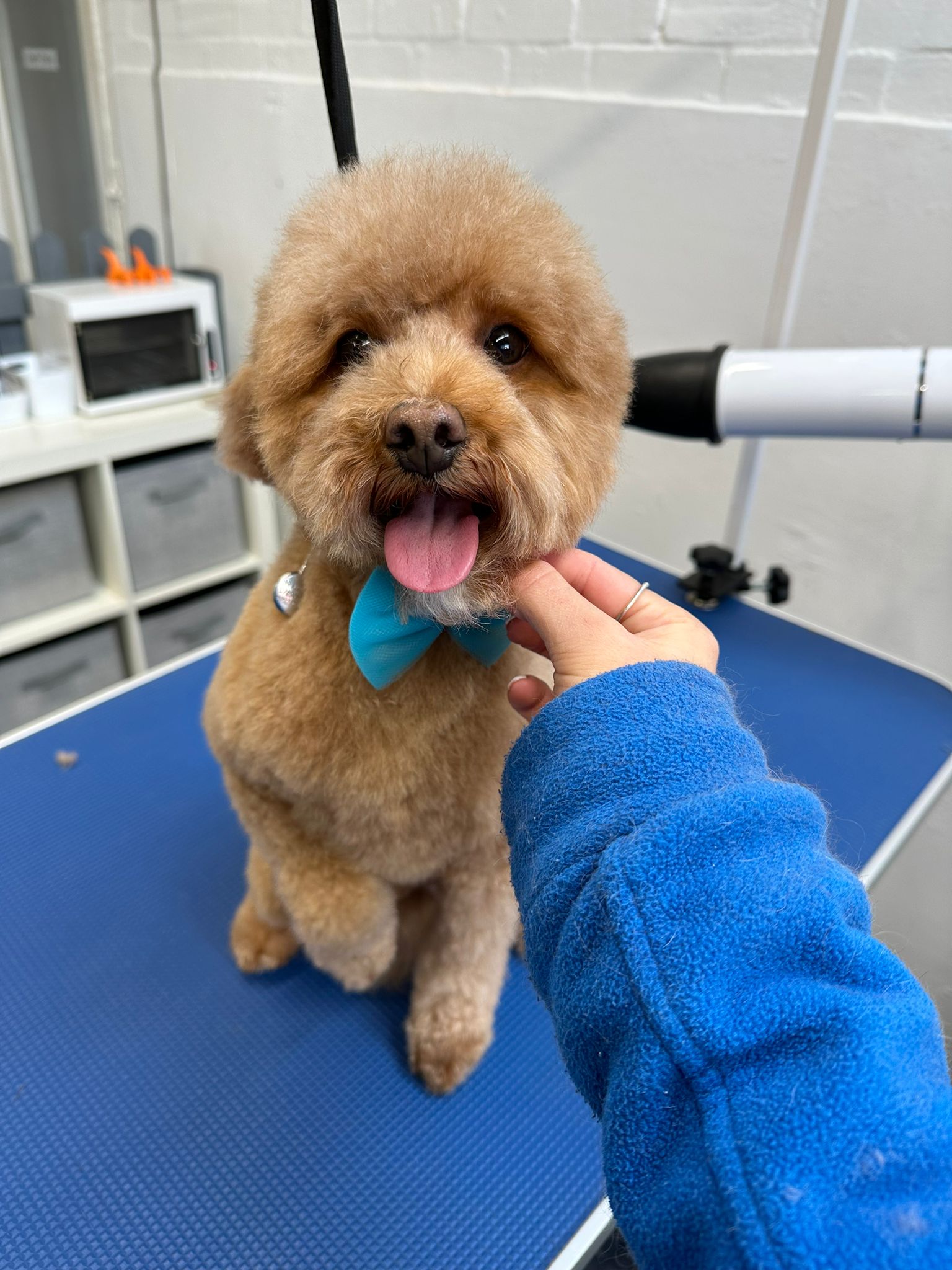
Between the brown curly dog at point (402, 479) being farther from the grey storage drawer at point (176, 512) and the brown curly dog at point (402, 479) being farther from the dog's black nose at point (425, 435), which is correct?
the grey storage drawer at point (176, 512)

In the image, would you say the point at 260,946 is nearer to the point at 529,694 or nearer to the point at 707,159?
the point at 529,694

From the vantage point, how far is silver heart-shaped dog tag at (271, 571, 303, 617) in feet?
2.24

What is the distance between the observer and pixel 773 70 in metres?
1.17

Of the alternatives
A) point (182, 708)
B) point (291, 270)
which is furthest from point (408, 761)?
point (182, 708)

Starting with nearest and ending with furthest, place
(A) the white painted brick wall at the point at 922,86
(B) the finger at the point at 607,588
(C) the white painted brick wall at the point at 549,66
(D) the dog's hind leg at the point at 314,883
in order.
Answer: (B) the finger at the point at 607,588
(D) the dog's hind leg at the point at 314,883
(A) the white painted brick wall at the point at 922,86
(C) the white painted brick wall at the point at 549,66

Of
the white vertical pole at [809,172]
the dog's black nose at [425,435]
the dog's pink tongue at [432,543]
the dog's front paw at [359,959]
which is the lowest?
the dog's front paw at [359,959]

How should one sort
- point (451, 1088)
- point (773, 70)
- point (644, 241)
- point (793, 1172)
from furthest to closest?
point (644, 241)
point (773, 70)
point (451, 1088)
point (793, 1172)

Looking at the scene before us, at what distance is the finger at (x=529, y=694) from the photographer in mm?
613

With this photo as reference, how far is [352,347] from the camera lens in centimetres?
60

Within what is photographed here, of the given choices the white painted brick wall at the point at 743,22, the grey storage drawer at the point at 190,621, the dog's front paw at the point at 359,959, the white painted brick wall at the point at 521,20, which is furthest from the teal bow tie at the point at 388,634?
the grey storage drawer at the point at 190,621

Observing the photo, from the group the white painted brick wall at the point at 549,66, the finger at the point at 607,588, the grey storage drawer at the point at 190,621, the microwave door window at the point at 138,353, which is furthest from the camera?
the grey storage drawer at the point at 190,621

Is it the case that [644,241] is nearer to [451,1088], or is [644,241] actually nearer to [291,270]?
[291,270]

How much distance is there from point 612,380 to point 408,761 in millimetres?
319

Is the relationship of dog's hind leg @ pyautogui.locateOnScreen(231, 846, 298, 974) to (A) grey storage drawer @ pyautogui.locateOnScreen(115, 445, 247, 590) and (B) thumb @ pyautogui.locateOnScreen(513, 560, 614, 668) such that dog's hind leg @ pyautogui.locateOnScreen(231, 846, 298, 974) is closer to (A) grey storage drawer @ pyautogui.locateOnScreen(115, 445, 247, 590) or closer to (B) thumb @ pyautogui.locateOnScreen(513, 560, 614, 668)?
(B) thumb @ pyautogui.locateOnScreen(513, 560, 614, 668)
